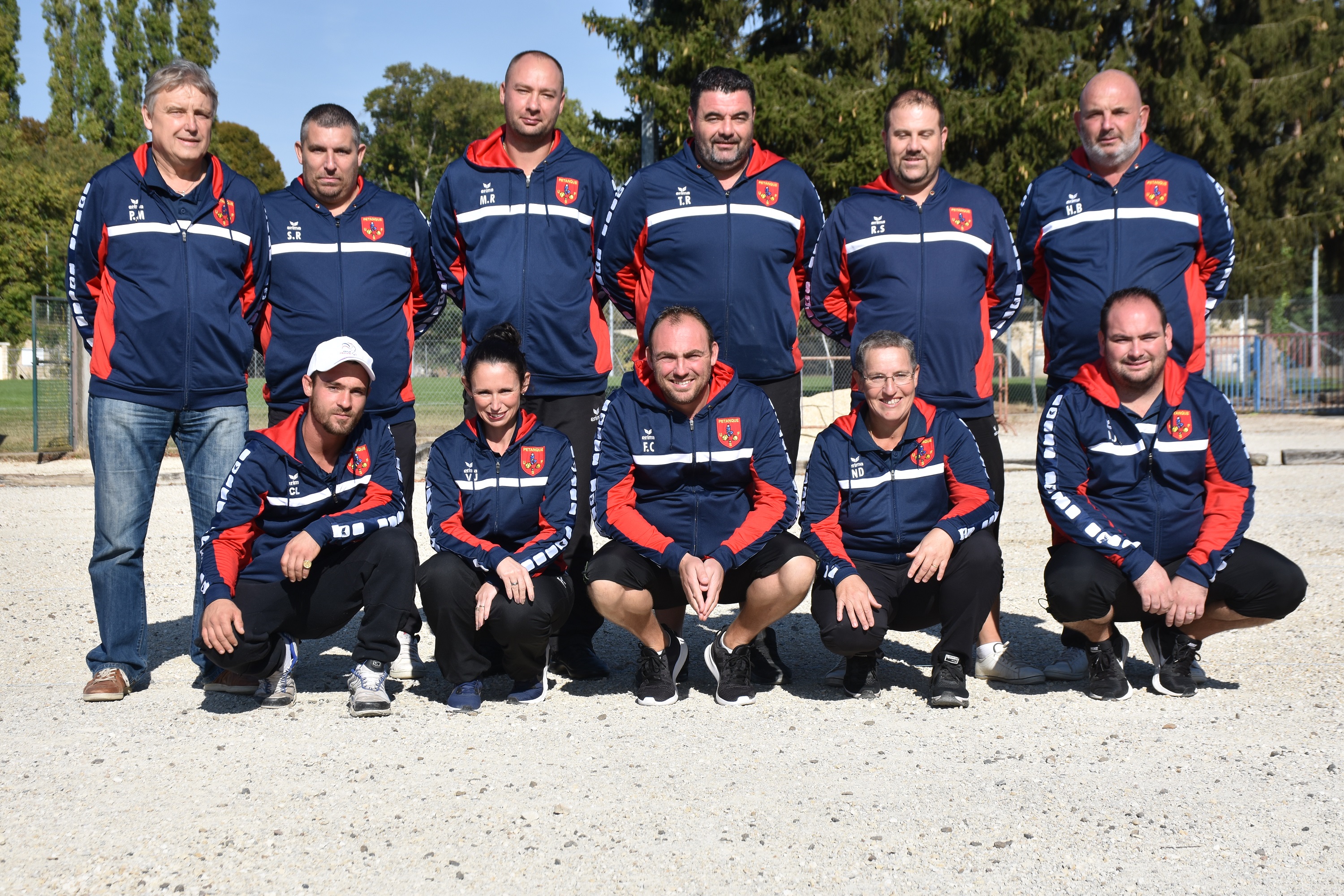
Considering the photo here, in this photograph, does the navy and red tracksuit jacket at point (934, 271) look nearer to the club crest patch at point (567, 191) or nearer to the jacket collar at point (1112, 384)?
the jacket collar at point (1112, 384)

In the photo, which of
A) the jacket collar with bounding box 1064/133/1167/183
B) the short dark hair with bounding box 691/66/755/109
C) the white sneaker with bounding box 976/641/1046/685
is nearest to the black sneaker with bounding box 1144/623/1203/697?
the white sneaker with bounding box 976/641/1046/685

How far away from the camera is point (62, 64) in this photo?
4409cm

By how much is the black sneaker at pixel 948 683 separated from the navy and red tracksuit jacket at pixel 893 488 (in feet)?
1.43

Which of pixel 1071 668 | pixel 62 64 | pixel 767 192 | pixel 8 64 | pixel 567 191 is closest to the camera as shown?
pixel 1071 668

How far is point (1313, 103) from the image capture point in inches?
971

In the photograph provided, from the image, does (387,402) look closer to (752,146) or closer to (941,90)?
(752,146)

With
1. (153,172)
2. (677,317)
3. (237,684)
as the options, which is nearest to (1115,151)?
(677,317)

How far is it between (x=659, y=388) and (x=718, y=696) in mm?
1287

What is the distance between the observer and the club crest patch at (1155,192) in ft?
16.2

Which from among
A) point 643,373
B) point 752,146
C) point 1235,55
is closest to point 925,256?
point 752,146

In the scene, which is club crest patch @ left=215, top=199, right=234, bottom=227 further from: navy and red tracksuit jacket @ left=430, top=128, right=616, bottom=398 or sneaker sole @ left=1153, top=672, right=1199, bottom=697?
sneaker sole @ left=1153, top=672, right=1199, bottom=697

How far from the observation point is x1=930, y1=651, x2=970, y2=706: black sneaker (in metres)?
4.41

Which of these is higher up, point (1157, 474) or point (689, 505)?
point (1157, 474)

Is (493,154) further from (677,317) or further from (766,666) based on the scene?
(766,666)
